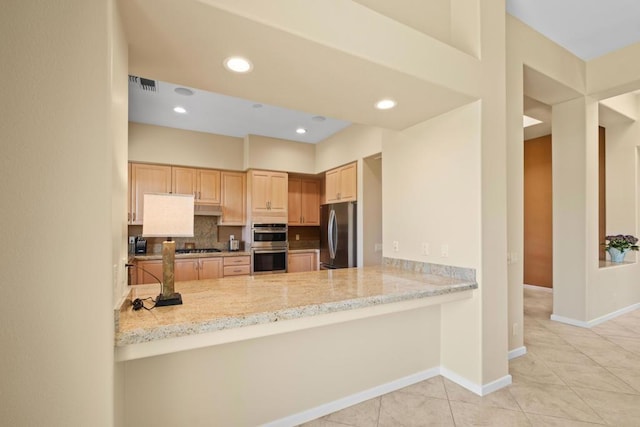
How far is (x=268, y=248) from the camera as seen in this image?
16.8ft

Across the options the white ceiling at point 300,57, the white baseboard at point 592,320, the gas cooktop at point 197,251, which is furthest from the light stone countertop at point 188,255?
the white baseboard at point 592,320

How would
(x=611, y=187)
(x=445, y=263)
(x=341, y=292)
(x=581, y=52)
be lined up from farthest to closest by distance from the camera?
(x=611, y=187) < (x=581, y=52) < (x=445, y=263) < (x=341, y=292)

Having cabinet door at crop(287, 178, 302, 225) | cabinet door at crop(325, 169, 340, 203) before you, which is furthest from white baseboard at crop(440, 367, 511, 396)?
cabinet door at crop(287, 178, 302, 225)

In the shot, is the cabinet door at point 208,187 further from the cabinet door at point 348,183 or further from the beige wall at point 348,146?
the cabinet door at point 348,183

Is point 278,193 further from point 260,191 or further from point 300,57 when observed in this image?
point 300,57

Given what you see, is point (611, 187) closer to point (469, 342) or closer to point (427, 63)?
point (469, 342)

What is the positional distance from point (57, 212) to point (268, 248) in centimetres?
412

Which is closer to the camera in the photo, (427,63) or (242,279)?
(427,63)

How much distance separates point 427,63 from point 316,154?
3752 mm

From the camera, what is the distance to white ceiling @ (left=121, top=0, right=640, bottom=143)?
1437mm

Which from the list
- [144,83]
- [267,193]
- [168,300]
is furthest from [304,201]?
[168,300]

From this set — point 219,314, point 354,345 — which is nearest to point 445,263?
point 354,345

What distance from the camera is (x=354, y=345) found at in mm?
2215

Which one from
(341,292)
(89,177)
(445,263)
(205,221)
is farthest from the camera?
(205,221)
